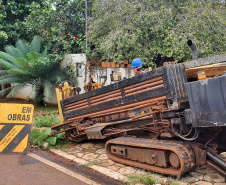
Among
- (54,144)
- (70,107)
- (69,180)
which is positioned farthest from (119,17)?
(69,180)

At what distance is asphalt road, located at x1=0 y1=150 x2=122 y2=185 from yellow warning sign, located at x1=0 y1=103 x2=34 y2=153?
19cm

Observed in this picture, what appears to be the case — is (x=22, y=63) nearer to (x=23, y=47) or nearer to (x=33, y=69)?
(x=33, y=69)

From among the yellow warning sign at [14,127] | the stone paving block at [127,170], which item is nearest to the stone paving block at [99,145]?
the stone paving block at [127,170]

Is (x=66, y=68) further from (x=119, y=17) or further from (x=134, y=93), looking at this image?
(x=134, y=93)

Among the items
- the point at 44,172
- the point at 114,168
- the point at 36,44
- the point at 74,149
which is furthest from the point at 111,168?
the point at 36,44

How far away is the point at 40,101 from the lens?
11.6 metres

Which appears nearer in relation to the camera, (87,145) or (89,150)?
(89,150)

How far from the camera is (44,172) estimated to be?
4.61 m

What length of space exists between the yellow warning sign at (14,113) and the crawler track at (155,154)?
1.98 m

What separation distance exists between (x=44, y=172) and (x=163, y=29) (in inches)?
228

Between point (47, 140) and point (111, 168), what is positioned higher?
point (47, 140)

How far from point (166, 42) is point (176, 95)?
4483 mm

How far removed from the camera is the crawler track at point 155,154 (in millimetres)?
3805

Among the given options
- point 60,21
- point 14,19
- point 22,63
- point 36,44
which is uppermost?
point 14,19
